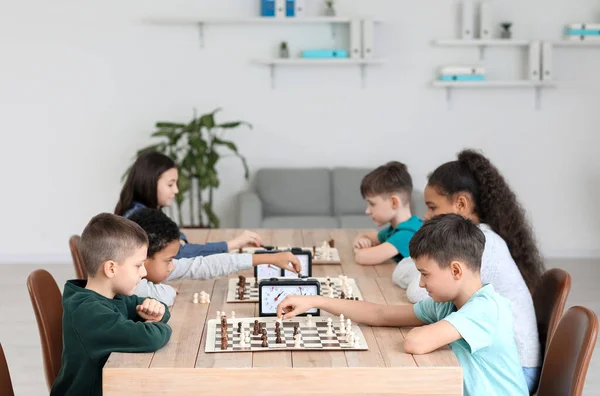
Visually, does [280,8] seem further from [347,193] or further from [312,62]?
[347,193]

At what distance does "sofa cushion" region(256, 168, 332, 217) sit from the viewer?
21.7 feet

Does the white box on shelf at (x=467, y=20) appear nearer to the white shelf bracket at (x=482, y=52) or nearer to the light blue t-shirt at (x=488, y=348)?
the white shelf bracket at (x=482, y=52)

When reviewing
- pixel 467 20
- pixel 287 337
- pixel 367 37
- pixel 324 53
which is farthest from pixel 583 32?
pixel 287 337

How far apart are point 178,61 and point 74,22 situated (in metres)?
0.80

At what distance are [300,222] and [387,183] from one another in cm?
266

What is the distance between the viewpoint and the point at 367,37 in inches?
261

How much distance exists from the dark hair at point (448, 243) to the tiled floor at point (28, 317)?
2.02 metres

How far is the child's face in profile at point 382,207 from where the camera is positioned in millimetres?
3658

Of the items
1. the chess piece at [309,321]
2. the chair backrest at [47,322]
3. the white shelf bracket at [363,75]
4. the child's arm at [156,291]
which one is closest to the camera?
the chess piece at [309,321]

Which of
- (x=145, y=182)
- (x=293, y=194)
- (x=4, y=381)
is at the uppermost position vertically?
(x=145, y=182)

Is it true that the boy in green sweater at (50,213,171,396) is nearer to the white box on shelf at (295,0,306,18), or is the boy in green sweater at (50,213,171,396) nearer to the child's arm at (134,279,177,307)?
the child's arm at (134,279,177,307)

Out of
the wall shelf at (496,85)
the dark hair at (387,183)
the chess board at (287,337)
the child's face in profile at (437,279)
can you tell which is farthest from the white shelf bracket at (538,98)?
the child's face in profile at (437,279)

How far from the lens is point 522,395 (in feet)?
7.48

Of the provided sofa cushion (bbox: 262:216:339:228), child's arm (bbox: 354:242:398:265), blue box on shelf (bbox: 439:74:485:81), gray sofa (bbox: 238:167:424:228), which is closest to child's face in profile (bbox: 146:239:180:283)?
child's arm (bbox: 354:242:398:265)
